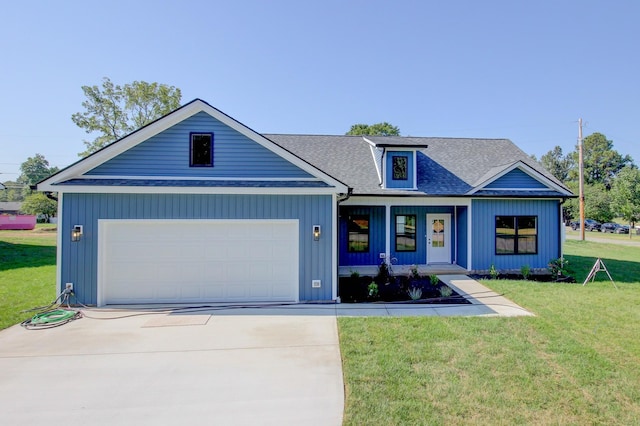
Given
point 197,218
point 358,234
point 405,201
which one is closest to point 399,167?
point 405,201

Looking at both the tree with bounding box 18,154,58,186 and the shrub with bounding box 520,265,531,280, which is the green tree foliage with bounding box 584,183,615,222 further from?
the tree with bounding box 18,154,58,186

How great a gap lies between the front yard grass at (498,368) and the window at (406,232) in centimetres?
531

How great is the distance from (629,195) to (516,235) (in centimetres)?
3128

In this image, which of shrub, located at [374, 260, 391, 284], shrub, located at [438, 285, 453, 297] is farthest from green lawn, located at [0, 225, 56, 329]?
shrub, located at [438, 285, 453, 297]

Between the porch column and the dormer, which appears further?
the dormer

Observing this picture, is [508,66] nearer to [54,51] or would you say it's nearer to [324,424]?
[324,424]

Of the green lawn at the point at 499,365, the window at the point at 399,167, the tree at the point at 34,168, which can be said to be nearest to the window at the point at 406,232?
the window at the point at 399,167

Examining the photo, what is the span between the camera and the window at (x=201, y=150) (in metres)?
8.16

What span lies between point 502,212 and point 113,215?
12.6 m

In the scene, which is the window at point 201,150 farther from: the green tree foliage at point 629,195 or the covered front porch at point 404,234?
the green tree foliage at point 629,195

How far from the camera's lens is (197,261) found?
789 centimetres

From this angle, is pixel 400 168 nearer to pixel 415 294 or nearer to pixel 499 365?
pixel 415 294

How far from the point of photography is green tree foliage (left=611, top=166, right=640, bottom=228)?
100 ft

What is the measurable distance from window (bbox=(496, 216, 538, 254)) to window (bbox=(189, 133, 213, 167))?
10.3m
